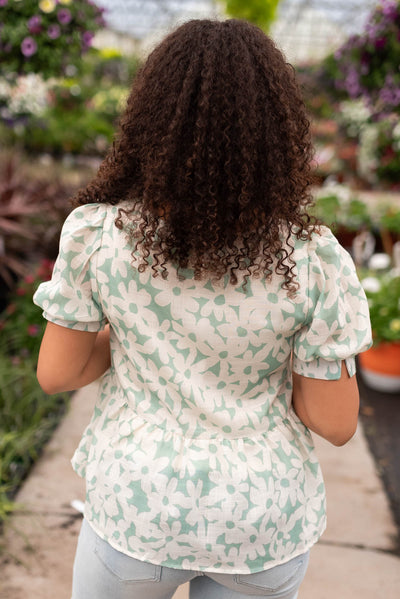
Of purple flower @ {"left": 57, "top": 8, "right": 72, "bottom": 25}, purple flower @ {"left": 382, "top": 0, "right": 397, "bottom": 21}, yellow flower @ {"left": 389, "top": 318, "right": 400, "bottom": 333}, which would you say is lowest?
yellow flower @ {"left": 389, "top": 318, "right": 400, "bottom": 333}

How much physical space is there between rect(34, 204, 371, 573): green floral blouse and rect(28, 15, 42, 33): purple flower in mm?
2213

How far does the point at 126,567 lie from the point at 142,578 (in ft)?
0.11

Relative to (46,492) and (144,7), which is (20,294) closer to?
(46,492)

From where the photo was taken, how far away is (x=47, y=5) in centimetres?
285

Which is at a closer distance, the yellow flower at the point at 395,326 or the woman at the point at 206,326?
the woman at the point at 206,326

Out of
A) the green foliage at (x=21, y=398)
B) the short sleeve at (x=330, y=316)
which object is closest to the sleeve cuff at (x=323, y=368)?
the short sleeve at (x=330, y=316)

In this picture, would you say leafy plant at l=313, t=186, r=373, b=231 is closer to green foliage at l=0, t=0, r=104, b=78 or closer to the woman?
green foliage at l=0, t=0, r=104, b=78

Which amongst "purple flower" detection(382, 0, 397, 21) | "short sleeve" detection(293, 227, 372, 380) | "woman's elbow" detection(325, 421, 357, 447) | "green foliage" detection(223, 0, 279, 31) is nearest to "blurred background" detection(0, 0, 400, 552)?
"purple flower" detection(382, 0, 397, 21)

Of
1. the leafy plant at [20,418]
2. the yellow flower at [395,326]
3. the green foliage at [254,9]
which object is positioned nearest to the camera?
the leafy plant at [20,418]

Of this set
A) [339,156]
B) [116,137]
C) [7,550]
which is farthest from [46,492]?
[339,156]

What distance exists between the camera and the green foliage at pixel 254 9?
15.2 metres

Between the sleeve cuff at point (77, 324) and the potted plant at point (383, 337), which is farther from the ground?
the sleeve cuff at point (77, 324)

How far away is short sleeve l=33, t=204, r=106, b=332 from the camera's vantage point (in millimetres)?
946

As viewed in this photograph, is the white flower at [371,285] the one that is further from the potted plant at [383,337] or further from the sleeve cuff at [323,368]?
the sleeve cuff at [323,368]
